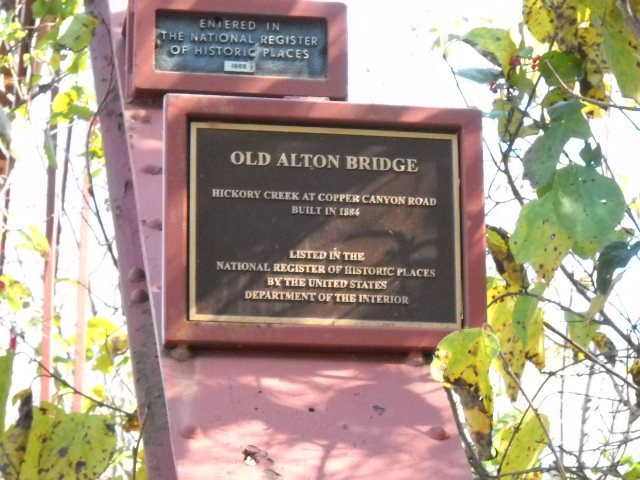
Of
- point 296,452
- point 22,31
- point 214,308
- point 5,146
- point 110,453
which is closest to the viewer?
point 296,452

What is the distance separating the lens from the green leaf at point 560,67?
399 cm

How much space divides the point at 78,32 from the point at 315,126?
141 cm

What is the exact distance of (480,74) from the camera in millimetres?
4137

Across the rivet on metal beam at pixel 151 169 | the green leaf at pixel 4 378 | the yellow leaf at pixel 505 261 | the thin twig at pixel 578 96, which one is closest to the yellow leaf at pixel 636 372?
the yellow leaf at pixel 505 261

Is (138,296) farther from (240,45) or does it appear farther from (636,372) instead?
(636,372)

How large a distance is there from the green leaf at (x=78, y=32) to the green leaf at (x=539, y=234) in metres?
2.63

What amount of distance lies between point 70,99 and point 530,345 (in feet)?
11.0

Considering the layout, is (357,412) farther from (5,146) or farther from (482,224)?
(5,146)

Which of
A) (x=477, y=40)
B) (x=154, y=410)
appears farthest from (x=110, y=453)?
(x=477, y=40)

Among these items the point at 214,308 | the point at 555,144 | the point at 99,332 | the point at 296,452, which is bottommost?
the point at 99,332

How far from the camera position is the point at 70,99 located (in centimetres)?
679

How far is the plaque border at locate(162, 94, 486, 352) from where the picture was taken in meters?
4.21

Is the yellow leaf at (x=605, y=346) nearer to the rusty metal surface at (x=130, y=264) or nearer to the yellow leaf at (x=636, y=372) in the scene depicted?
the yellow leaf at (x=636, y=372)

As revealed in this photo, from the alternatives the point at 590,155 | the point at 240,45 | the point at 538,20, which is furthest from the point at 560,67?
the point at 240,45
